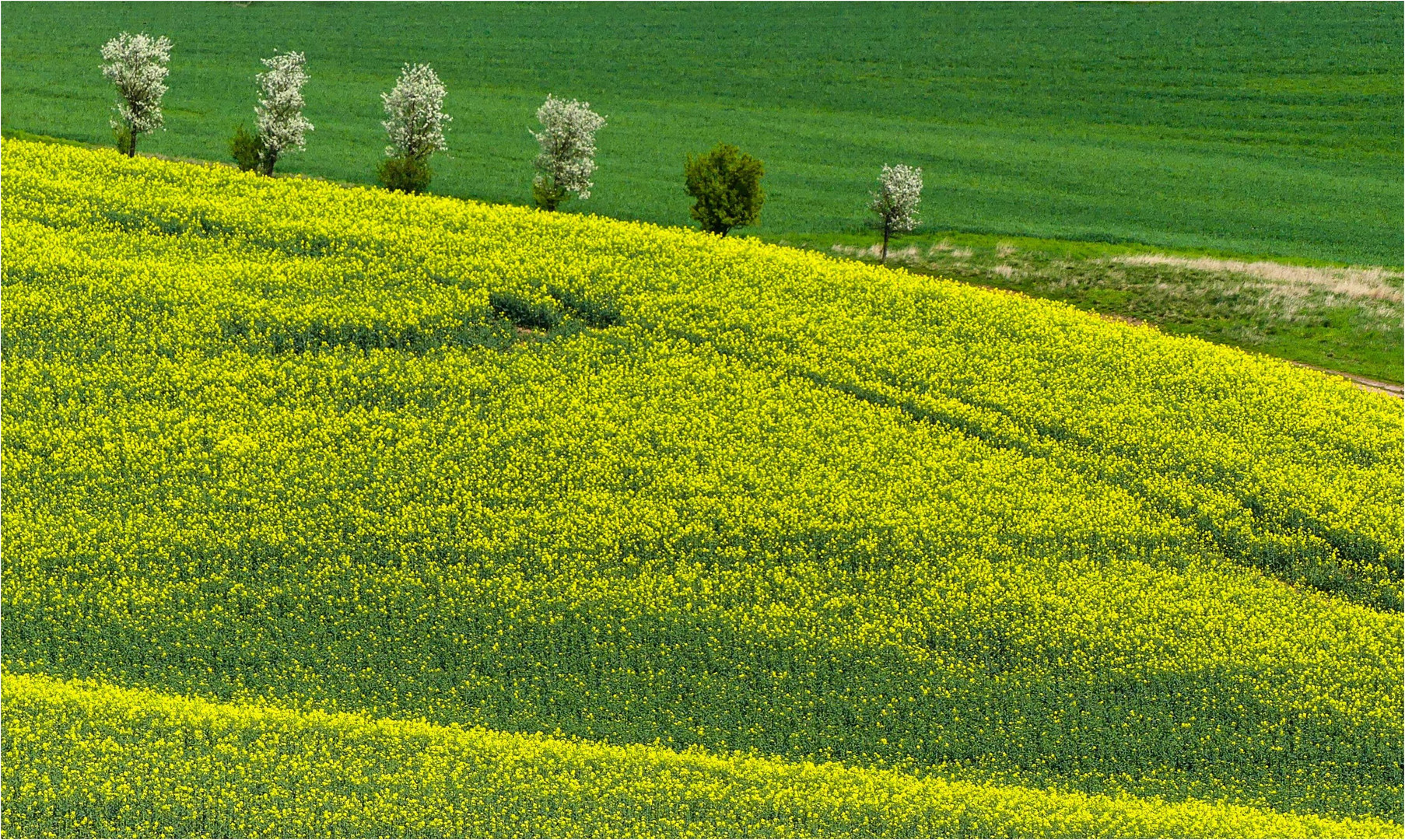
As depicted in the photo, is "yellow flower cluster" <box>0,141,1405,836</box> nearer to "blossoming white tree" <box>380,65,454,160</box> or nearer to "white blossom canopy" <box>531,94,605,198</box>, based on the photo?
"blossoming white tree" <box>380,65,454,160</box>

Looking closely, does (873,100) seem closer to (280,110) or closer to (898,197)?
(898,197)

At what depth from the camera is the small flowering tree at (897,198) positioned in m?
58.4

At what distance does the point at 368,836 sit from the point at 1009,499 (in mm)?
19410

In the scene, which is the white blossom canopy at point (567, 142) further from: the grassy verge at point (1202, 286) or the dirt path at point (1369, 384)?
the dirt path at point (1369, 384)

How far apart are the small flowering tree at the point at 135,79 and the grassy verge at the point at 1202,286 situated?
1225 inches

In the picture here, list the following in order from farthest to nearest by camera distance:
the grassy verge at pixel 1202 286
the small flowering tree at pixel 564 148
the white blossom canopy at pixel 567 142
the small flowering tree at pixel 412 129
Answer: the white blossom canopy at pixel 567 142 → the small flowering tree at pixel 564 148 → the small flowering tree at pixel 412 129 → the grassy verge at pixel 1202 286

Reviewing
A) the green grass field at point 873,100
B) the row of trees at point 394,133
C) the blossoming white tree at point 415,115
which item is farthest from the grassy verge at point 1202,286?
the blossoming white tree at point 415,115

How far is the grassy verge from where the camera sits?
4881 centimetres

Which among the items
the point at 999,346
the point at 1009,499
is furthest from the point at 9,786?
the point at 999,346

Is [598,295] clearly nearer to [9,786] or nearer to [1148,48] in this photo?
[9,786]

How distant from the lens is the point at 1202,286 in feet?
177

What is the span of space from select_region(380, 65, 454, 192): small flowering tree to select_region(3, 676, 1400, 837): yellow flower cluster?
3286 cm

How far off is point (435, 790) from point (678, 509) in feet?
36.5

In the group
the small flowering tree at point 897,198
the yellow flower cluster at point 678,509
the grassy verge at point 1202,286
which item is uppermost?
the small flowering tree at point 897,198
